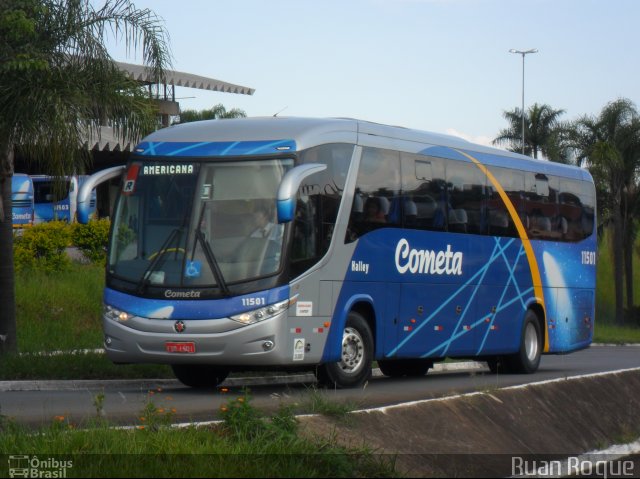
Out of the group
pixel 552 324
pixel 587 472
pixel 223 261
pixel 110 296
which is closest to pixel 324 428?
pixel 587 472

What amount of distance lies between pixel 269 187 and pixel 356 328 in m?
2.50

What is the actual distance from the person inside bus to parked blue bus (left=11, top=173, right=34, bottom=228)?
23188 millimetres

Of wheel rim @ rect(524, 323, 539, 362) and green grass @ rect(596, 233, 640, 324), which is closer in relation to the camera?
wheel rim @ rect(524, 323, 539, 362)

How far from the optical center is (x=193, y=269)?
14.8 meters

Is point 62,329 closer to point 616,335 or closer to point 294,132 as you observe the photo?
point 294,132

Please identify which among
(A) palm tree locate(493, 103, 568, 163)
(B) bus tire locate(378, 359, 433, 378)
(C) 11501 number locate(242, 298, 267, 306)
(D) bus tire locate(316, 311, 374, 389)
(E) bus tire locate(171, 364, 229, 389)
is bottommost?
(B) bus tire locate(378, 359, 433, 378)

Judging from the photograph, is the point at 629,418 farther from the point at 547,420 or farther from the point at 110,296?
the point at 110,296

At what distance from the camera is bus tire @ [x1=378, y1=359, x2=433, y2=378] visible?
2061 centimetres

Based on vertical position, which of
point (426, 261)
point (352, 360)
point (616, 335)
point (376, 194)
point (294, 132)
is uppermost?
point (294, 132)

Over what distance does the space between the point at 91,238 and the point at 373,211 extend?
1594 centimetres

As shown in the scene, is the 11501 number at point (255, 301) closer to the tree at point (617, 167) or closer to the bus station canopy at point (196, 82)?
the bus station canopy at point (196, 82)

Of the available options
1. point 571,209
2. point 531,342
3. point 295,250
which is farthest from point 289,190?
point 571,209

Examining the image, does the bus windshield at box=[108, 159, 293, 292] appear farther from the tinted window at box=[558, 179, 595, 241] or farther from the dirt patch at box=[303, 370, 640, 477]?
the tinted window at box=[558, 179, 595, 241]

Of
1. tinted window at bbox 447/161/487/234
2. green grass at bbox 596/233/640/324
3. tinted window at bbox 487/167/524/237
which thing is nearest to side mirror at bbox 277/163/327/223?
tinted window at bbox 447/161/487/234
